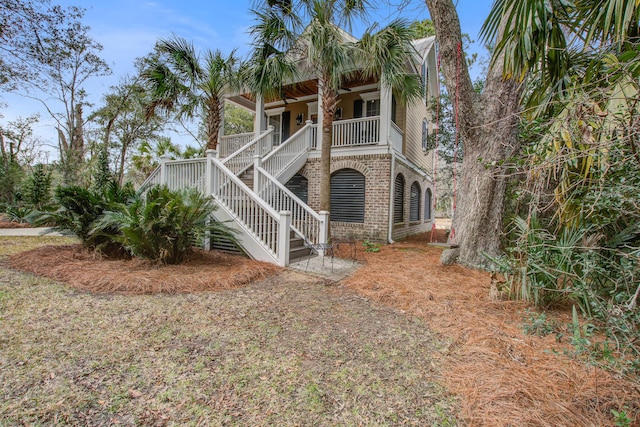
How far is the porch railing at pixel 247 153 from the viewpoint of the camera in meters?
8.77

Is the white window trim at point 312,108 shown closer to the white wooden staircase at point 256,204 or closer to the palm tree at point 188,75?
the palm tree at point 188,75

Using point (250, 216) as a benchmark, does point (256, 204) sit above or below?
above

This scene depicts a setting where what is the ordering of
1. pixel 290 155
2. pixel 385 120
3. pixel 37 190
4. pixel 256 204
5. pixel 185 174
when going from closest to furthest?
pixel 256 204 < pixel 185 174 < pixel 385 120 < pixel 290 155 < pixel 37 190

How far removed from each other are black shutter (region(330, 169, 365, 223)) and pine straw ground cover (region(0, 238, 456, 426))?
242 inches

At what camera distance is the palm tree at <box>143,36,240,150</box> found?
8.86m

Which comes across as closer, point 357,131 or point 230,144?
point 357,131

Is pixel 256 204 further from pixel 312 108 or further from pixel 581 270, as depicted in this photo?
pixel 312 108

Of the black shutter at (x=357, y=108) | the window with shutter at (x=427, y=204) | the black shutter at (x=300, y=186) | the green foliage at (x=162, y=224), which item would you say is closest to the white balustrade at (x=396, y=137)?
the black shutter at (x=357, y=108)

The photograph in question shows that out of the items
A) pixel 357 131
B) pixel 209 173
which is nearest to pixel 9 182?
pixel 209 173

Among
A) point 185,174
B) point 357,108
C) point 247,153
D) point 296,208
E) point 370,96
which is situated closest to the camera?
point 296,208

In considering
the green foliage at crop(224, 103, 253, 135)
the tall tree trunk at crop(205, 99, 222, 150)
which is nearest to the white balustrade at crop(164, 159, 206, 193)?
the tall tree trunk at crop(205, 99, 222, 150)

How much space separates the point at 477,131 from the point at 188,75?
27.2 ft

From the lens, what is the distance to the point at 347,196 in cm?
1020

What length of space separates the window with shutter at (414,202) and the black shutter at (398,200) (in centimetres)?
100
